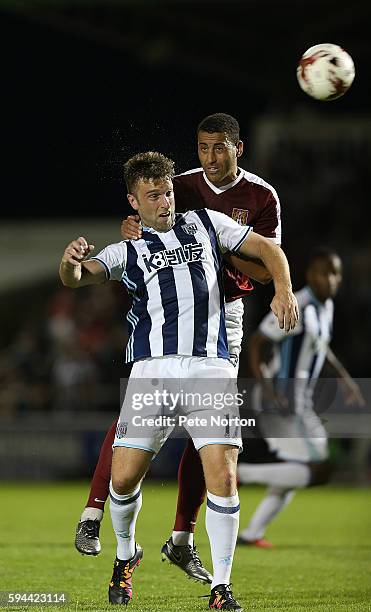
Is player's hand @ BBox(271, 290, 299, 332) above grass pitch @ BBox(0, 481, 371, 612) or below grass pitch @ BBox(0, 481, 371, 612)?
above

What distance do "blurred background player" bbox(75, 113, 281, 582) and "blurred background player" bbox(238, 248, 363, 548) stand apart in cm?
248

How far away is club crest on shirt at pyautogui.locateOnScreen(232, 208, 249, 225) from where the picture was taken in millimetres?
5965

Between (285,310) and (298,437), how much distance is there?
399cm

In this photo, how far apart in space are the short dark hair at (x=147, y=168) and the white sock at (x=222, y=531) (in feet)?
4.96

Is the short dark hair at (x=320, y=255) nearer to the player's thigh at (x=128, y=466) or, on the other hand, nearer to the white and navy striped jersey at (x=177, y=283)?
the white and navy striped jersey at (x=177, y=283)

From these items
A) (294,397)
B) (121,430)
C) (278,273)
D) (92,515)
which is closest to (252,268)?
(278,273)

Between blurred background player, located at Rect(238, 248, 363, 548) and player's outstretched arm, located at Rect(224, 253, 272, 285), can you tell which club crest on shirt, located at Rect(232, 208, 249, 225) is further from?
blurred background player, located at Rect(238, 248, 363, 548)

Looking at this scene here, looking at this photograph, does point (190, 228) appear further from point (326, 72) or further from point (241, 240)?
point (326, 72)

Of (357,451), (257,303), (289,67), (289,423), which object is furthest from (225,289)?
(289,67)

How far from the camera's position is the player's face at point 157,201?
18.0 feet

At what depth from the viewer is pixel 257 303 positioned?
13836mm

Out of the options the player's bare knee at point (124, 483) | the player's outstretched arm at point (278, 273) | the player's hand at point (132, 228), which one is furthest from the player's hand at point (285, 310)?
the player's bare knee at point (124, 483)

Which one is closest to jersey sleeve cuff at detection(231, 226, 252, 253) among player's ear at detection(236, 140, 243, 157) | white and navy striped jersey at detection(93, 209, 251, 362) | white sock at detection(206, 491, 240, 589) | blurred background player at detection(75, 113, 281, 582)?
white and navy striped jersey at detection(93, 209, 251, 362)

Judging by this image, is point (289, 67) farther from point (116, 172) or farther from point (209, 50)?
point (116, 172)
